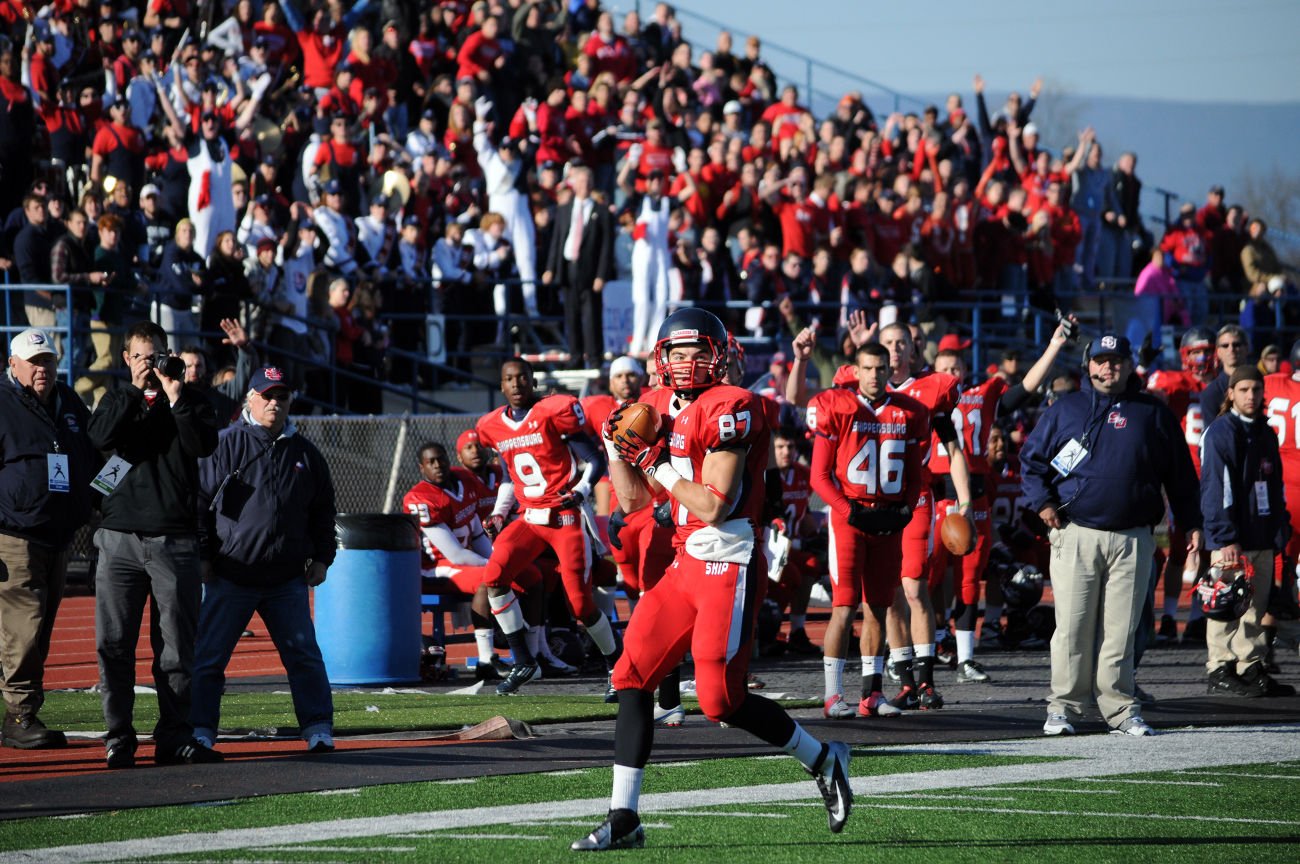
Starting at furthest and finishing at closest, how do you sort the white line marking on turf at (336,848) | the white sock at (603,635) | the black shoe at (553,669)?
the black shoe at (553,669) → the white sock at (603,635) → the white line marking on turf at (336,848)

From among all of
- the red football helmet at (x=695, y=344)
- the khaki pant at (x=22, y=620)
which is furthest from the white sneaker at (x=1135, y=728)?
the khaki pant at (x=22, y=620)

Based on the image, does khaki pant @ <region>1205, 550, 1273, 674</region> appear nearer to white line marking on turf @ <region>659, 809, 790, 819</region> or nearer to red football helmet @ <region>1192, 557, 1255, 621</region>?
red football helmet @ <region>1192, 557, 1255, 621</region>

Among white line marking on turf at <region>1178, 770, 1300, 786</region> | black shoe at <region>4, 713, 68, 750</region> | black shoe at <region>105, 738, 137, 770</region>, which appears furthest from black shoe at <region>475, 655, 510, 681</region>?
white line marking on turf at <region>1178, 770, 1300, 786</region>

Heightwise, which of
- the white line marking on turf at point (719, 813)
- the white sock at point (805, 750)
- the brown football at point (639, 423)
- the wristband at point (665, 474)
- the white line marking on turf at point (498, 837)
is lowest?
the white line marking on turf at point (719, 813)

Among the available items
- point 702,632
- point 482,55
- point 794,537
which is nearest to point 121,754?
point 702,632

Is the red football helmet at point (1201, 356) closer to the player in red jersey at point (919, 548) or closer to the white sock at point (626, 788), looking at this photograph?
the player in red jersey at point (919, 548)

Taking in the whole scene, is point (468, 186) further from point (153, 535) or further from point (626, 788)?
point (626, 788)

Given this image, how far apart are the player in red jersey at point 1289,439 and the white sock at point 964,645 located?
200cm

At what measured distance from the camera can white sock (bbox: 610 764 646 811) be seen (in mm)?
6453

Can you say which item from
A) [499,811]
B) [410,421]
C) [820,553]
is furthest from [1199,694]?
[410,421]

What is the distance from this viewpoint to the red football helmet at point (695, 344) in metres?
6.87

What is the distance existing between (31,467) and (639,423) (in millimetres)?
3995

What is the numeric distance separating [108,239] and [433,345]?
463 centimetres

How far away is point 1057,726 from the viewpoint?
30.9 feet
